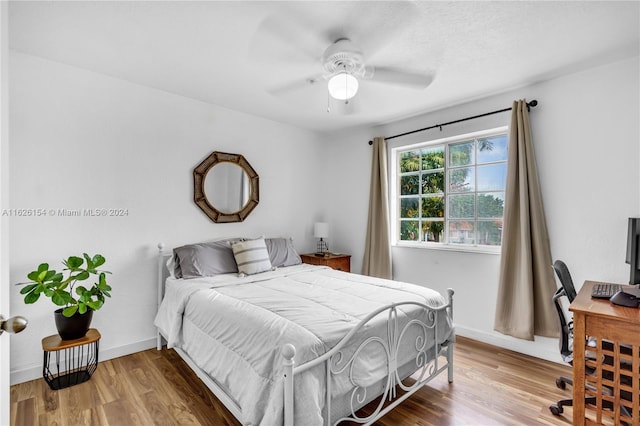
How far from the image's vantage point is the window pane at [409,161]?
3.81 m

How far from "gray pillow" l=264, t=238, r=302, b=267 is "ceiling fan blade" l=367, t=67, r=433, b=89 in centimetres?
207

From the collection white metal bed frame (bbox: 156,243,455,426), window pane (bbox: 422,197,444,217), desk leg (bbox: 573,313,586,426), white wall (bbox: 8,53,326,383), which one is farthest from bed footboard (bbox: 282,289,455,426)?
white wall (bbox: 8,53,326,383)

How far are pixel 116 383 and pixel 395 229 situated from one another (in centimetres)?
320

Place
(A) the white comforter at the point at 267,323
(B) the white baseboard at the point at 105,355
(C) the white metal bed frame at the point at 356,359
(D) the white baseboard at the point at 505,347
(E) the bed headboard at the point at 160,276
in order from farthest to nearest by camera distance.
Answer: (E) the bed headboard at the point at 160,276 → (D) the white baseboard at the point at 505,347 → (B) the white baseboard at the point at 105,355 → (A) the white comforter at the point at 267,323 → (C) the white metal bed frame at the point at 356,359

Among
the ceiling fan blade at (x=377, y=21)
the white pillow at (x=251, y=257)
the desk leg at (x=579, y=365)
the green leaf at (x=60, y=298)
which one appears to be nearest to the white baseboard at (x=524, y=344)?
the desk leg at (x=579, y=365)

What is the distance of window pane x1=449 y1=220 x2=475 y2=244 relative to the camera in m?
3.35

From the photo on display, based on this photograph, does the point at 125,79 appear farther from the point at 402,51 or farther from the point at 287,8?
the point at 402,51

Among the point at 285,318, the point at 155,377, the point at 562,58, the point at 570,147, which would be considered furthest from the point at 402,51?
the point at 155,377

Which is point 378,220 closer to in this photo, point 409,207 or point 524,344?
point 409,207

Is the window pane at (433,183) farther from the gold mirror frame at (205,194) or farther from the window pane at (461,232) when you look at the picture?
the gold mirror frame at (205,194)

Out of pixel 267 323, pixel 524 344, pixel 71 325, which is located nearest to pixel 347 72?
pixel 267 323

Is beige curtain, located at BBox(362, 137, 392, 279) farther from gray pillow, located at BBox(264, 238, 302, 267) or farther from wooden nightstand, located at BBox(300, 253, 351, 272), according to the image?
gray pillow, located at BBox(264, 238, 302, 267)

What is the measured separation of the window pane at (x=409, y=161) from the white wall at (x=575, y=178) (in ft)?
1.33

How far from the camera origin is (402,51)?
2246mm
